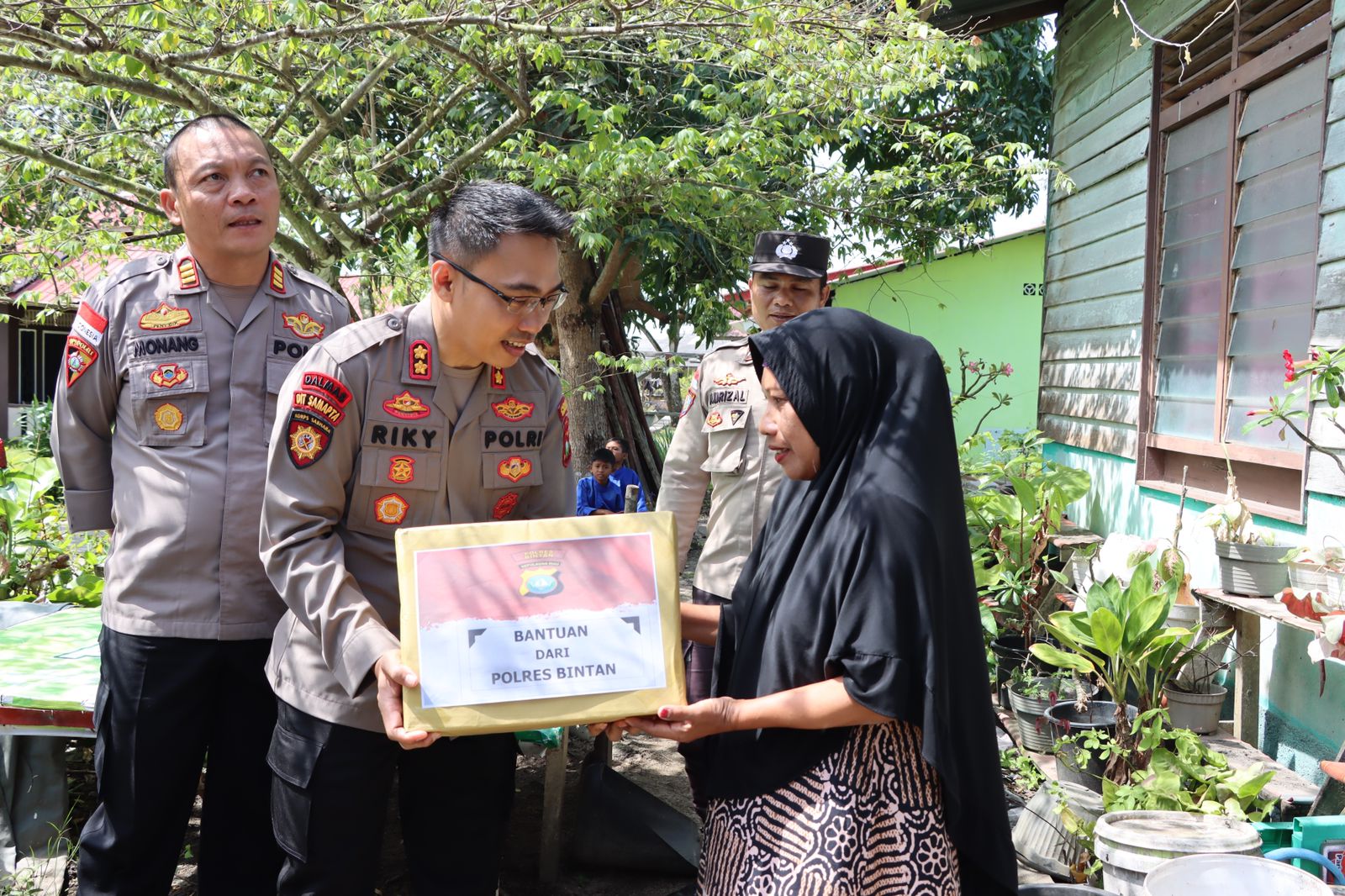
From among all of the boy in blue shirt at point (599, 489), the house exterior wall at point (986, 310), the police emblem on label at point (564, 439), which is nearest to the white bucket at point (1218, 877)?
the police emblem on label at point (564, 439)

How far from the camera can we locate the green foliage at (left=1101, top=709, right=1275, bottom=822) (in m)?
3.15

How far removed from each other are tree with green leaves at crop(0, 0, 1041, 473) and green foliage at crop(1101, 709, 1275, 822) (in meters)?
3.19

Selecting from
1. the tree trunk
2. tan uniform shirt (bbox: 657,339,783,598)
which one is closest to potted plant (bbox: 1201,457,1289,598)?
tan uniform shirt (bbox: 657,339,783,598)

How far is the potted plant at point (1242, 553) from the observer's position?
381cm

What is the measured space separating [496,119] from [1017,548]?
241 inches

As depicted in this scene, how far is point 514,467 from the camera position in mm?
2217

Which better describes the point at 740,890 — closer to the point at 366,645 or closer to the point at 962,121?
the point at 366,645

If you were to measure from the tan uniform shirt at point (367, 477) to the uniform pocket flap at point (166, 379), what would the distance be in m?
0.48

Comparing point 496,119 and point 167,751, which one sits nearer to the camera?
point 167,751

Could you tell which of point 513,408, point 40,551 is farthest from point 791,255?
point 40,551

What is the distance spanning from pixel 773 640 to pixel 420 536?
65 centimetres

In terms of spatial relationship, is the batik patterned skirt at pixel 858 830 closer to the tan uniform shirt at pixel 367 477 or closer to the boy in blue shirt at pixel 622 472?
the tan uniform shirt at pixel 367 477

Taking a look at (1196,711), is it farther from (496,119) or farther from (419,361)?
(496,119)

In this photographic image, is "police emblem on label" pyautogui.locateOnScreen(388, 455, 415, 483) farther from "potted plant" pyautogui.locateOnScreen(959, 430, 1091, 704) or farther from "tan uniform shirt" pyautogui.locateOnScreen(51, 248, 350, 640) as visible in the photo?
"potted plant" pyautogui.locateOnScreen(959, 430, 1091, 704)
